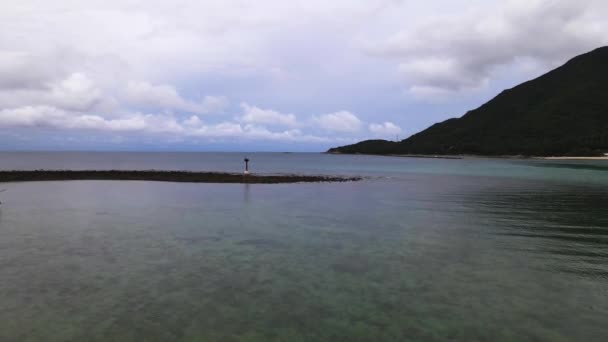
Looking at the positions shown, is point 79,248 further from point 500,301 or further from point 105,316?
point 500,301

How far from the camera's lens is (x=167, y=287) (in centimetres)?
1211

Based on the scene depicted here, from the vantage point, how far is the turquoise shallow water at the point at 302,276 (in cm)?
934

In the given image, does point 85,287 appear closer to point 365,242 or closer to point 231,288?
point 231,288

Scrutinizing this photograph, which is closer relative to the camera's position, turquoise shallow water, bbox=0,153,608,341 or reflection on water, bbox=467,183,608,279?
turquoise shallow water, bbox=0,153,608,341

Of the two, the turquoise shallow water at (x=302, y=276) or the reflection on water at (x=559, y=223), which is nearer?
the turquoise shallow water at (x=302, y=276)

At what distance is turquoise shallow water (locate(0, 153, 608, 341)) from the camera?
9.34 meters

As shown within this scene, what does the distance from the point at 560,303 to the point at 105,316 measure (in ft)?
42.1

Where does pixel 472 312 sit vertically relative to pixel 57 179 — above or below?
below

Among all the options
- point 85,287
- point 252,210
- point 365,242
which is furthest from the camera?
point 252,210

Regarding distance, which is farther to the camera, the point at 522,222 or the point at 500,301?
the point at 522,222

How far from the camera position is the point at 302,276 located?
13.4 m

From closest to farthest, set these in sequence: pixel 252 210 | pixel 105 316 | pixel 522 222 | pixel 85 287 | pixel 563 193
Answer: pixel 105 316
pixel 85 287
pixel 522 222
pixel 252 210
pixel 563 193

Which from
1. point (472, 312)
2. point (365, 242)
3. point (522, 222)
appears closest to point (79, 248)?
point (365, 242)

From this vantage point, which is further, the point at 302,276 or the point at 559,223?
the point at 559,223
